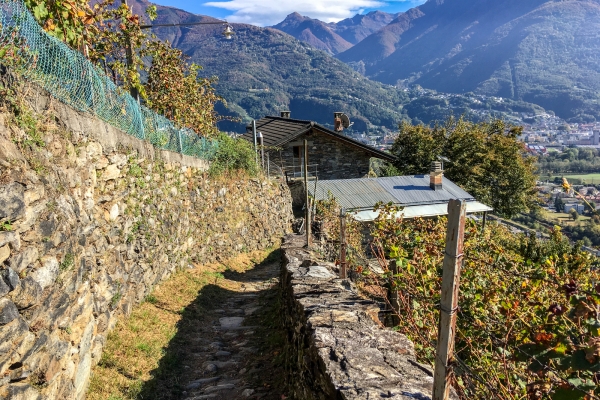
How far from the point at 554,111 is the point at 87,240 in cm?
16571

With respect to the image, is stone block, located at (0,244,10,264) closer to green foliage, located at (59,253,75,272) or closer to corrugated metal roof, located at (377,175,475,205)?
green foliage, located at (59,253,75,272)

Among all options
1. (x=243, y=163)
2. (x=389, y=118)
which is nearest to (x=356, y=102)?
(x=389, y=118)

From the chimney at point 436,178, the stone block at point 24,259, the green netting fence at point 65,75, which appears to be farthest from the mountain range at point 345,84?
the stone block at point 24,259

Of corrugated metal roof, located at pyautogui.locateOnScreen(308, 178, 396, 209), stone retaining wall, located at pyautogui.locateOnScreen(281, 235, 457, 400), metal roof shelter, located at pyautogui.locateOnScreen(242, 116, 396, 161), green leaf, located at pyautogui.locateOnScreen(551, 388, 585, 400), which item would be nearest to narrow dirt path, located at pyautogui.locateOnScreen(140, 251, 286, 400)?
stone retaining wall, located at pyautogui.locateOnScreen(281, 235, 457, 400)

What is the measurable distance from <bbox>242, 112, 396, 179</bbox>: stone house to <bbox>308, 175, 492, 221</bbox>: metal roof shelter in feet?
14.9

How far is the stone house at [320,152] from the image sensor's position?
22453 millimetres

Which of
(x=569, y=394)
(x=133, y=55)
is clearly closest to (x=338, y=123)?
(x=133, y=55)

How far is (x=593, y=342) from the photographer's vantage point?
1796 mm

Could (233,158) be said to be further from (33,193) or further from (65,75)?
(33,193)

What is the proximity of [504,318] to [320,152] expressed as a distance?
1970 centimetres

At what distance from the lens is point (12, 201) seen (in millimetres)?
2680

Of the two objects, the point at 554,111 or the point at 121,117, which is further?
the point at 554,111

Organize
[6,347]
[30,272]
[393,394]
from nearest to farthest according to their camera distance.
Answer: [393,394] → [6,347] → [30,272]

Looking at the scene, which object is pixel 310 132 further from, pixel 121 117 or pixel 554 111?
pixel 554 111
